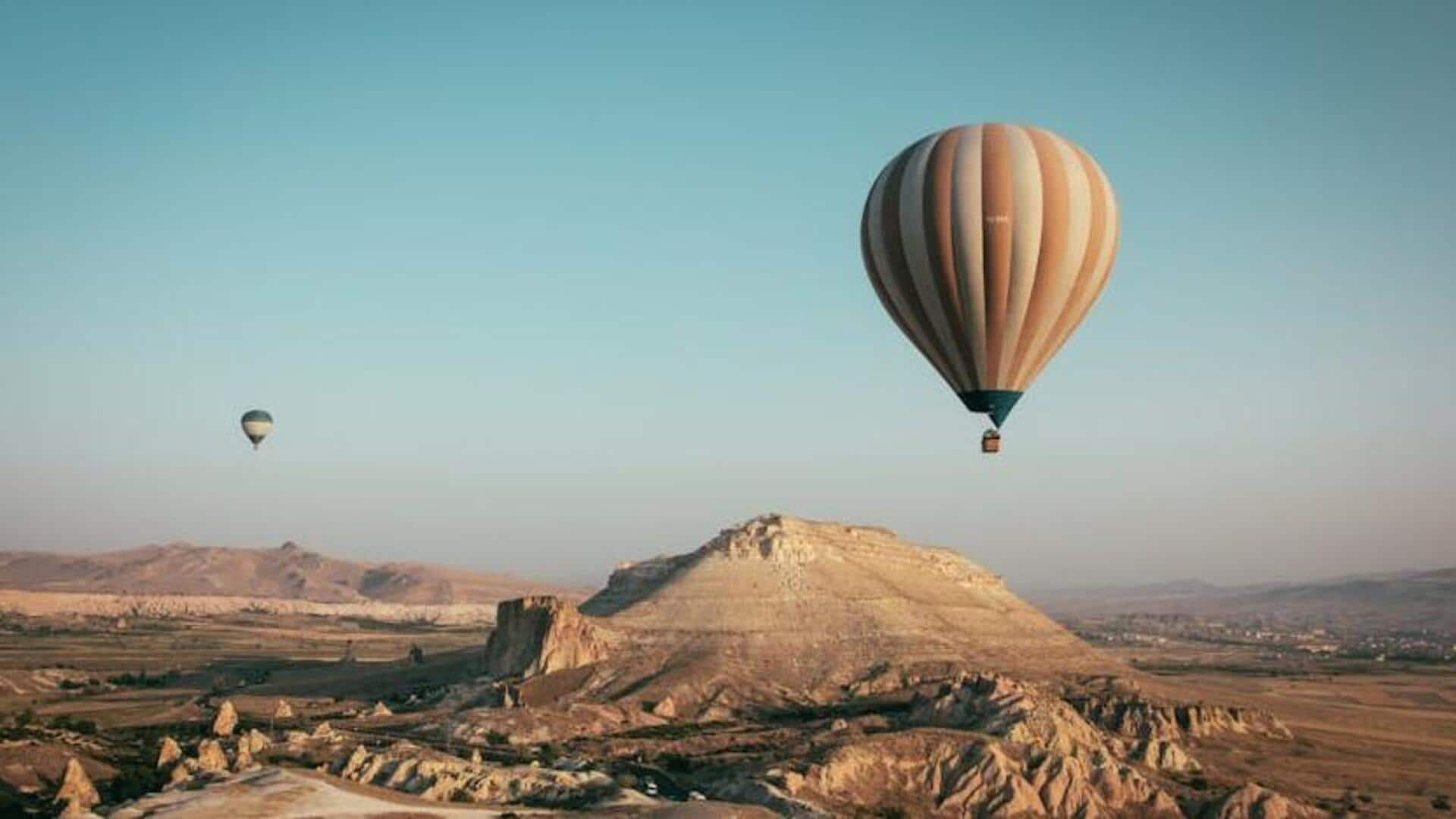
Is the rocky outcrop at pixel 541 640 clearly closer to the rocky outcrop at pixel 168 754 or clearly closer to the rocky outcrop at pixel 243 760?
the rocky outcrop at pixel 243 760

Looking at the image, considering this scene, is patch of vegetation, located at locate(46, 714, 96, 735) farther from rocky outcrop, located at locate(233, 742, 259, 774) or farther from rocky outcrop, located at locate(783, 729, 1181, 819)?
rocky outcrop, located at locate(783, 729, 1181, 819)

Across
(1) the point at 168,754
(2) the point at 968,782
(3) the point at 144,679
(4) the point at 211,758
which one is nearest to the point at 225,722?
(1) the point at 168,754

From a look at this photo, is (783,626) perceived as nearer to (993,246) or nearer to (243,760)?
(243,760)

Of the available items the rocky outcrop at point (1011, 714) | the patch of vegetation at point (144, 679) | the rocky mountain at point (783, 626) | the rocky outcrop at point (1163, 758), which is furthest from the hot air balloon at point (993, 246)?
the patch of vegetation at point (144, 679)

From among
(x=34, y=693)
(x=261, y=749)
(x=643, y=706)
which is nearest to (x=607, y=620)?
(x=643, y=706)

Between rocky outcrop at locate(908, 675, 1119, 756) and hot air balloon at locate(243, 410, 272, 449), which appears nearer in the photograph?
rocky outcrop at locate(908, 675, 1119, 756)

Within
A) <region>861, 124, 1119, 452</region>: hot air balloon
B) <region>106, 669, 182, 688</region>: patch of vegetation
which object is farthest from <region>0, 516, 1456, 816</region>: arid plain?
<region>861, 124, 1119, 452</region>: hot air balloon
